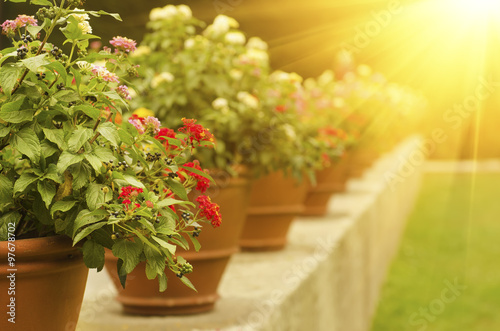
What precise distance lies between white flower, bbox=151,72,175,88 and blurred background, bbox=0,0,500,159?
29.7 inches

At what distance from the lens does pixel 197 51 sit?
2.45 meters

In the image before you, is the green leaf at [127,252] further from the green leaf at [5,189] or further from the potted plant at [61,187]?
the green leaf at [5,189]

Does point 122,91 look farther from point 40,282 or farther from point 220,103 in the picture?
point 220,103

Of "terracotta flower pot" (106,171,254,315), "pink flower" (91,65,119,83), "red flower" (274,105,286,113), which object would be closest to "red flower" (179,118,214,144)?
"pink flower" (91,65,119,83)

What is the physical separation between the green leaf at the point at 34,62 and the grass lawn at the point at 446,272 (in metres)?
3.74

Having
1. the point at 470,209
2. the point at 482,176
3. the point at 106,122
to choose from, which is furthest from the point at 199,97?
the point at 482,176

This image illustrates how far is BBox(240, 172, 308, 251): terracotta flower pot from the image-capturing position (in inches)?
131

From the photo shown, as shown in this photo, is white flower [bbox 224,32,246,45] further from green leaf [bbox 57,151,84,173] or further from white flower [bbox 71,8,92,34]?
green leaf [bbox 57,151,84,173]

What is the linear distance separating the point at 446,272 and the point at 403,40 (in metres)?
6.66

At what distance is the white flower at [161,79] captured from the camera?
7.61 feet

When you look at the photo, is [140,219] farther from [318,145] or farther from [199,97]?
[318,145]

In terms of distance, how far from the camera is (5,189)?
3.69ft

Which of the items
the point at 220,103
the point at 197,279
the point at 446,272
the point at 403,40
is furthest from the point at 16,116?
the point at 403,40

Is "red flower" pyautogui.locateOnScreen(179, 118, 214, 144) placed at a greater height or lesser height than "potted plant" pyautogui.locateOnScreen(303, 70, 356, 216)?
greater
